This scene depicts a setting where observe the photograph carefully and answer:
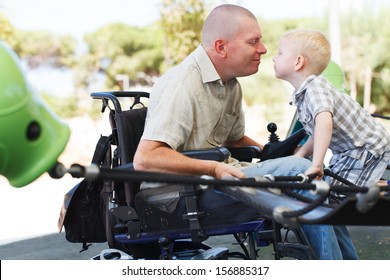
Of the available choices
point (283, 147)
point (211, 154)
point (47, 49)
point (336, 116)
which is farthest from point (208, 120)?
point (47, 49)

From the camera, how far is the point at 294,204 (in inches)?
93.9

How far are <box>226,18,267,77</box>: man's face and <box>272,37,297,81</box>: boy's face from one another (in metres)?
0.12

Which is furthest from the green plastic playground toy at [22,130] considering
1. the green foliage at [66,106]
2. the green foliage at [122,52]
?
the green foliage at [122,52]

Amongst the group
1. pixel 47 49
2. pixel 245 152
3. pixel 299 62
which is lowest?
pixel 47 49

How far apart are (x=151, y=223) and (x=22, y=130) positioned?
1.28 metres

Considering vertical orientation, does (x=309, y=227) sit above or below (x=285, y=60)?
below

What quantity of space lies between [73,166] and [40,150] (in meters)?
0.15

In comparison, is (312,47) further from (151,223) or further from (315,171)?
(151,223)

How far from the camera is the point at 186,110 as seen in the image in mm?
3029

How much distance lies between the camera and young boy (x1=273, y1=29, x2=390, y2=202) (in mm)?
3213

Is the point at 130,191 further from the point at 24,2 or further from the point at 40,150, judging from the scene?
the point at 24,2

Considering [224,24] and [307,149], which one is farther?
[307,149]

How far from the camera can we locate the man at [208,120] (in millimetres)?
2912
